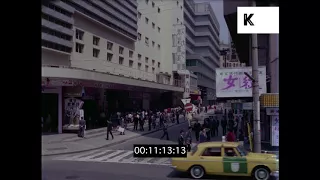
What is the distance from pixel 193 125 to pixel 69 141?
210cm

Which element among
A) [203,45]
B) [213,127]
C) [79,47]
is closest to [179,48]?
[203,45]

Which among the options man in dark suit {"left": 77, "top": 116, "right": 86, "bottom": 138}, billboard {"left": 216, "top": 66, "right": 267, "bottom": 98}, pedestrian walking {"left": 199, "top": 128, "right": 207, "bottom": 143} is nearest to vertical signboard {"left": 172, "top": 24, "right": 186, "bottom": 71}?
billboard {"left": 216, "top": 66, "right": 267, "bottom": 98}

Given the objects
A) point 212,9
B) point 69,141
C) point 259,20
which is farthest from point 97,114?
point 259,20

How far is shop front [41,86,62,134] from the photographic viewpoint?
3539 mm

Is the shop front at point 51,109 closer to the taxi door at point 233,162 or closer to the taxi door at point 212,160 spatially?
the taxi door at point 212,160

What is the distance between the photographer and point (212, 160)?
6.00 metres

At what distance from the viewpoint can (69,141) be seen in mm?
4723

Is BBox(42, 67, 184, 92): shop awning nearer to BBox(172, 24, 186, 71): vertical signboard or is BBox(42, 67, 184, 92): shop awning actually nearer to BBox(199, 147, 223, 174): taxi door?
BBox(172, 24, 186, 71): vertical signboard

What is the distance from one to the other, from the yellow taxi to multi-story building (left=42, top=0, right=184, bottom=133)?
1.11 metres

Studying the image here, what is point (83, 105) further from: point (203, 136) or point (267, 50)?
point (267, 50)
